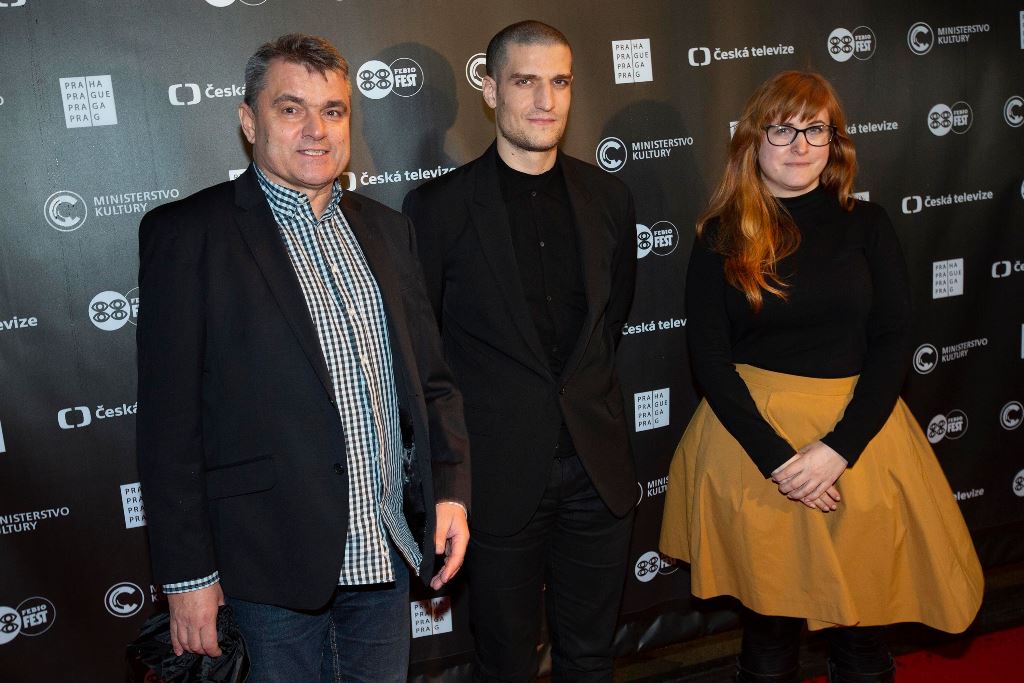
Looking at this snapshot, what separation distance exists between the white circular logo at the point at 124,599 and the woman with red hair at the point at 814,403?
1790 mm

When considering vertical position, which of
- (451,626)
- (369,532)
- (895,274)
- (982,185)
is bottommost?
(451,626)

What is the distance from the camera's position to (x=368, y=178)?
9.38 feet

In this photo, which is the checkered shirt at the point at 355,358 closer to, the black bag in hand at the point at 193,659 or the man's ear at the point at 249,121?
the man's ear at the point at 249,121

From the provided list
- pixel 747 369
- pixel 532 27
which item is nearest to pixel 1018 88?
pixel 747 369

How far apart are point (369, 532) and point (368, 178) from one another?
141 centimetres

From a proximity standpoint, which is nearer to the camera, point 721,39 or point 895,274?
point 895,274

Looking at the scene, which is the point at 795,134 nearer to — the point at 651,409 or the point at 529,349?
the point at 529,349

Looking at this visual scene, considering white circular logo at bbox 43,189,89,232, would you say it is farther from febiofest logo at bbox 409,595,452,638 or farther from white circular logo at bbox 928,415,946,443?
white circular logo at bbox 928,415,946,443

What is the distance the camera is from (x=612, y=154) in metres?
3.10

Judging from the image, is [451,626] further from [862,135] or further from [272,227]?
[862,135]

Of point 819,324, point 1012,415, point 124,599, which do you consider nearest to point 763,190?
point 819,324

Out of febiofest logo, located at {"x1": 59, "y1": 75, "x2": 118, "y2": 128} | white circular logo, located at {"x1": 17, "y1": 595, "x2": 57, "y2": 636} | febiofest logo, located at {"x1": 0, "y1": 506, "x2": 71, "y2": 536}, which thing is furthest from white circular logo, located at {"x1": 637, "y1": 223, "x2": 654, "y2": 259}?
white circular logo, located at {"x1": 17, "y1": 595, "x2": 57, "y2": 636}

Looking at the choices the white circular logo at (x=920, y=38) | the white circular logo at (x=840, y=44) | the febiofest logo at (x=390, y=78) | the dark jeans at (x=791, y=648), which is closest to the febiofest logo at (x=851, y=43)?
the white circular logo at (x=840, y=44)

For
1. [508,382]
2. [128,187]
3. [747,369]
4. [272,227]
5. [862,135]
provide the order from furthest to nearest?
[862,135], [128,187], [747,369], [508,382], [272,227]
